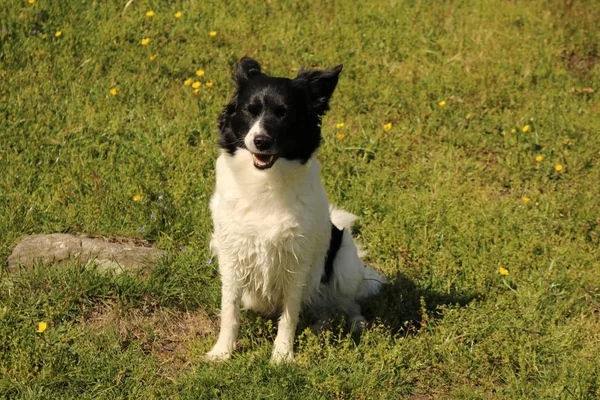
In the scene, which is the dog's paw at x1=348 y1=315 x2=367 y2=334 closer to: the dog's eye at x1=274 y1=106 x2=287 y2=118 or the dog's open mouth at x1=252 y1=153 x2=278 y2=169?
the dog's open mouth at x1=252 y1=153 x2=278 y2=169

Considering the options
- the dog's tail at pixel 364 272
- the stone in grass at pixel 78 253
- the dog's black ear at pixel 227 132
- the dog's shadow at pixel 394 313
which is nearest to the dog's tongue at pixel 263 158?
the dog's black ear at pixel 227 132

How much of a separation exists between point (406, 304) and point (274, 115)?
5.31ft

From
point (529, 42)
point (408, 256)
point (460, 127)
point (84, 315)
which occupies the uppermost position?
point (529, 42)

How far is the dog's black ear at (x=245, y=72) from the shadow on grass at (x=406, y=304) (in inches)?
64.6

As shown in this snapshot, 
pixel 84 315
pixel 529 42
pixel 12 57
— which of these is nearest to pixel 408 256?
pixel 84 315

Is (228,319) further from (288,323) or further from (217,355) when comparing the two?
(288,323)

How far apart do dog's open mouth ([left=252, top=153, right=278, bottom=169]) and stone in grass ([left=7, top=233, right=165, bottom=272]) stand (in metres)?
1.26

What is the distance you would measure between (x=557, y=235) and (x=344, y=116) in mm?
2113

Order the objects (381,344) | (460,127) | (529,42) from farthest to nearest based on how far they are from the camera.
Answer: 1. (529,42)
2. (460,127)
3. (381,344)

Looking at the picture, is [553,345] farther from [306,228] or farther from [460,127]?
[460,127]

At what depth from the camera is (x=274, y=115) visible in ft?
11.4

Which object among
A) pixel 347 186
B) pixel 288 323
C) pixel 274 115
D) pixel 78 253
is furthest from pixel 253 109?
pixel 347 186

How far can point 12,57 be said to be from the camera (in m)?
6.27

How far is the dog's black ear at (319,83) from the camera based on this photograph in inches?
144
